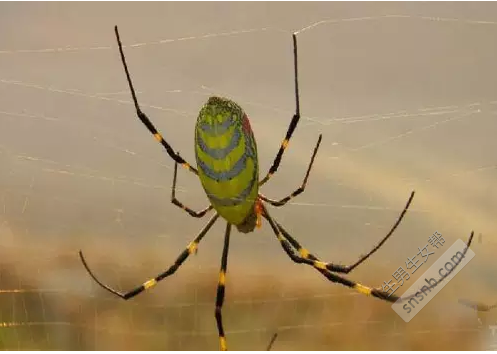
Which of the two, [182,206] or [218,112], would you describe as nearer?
[218,112]

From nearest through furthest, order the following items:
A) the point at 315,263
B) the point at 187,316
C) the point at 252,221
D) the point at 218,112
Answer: the point at 218,112
the point at 252,221
the point at 315,263
the point at 187,316

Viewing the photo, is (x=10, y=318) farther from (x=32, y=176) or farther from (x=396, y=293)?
(x=396, y=293)

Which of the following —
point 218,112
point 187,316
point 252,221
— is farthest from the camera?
point 187,316

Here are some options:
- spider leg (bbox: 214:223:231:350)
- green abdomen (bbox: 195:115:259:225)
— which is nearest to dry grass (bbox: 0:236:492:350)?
spider leg (bbox: 214:223:231:350)

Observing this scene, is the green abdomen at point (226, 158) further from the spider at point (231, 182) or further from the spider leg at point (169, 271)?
the spider leg at point (169, 271)

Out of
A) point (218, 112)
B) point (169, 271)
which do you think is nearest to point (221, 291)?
point (169, 271)

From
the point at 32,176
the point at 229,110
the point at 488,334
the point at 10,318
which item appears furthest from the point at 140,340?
the point at 229,110

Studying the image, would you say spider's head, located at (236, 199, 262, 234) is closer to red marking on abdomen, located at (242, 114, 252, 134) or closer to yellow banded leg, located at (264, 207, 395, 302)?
yellow banded leg, located at (264, 207, 395, 302)

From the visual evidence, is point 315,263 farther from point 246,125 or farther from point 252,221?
point 246,125
